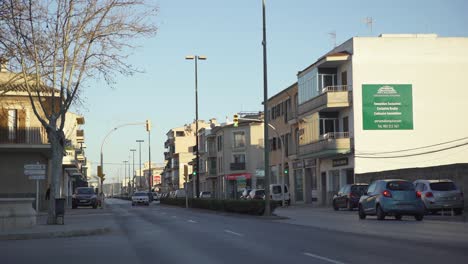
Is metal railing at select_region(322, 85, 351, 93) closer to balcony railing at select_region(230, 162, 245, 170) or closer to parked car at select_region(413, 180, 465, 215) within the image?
parked car at select_region(413, 180, 465, 215)

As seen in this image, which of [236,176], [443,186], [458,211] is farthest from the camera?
[236,176]

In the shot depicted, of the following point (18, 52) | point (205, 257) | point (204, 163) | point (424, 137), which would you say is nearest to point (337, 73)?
point (424, 137)

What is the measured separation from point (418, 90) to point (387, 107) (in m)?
2.81

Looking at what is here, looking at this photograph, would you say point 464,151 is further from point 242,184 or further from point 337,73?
point 242,184

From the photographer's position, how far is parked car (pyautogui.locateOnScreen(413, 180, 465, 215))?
3186 centimetres

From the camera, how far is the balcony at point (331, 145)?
52.7 metres

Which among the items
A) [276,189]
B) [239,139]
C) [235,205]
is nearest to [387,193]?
[235,205]

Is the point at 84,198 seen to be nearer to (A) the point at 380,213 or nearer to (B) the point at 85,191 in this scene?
(B) the point at 85,191

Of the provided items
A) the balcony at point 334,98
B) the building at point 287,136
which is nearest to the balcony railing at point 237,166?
the building at point 287,136

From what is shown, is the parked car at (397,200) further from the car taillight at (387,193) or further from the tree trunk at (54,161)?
the tree trunk at (54,161)

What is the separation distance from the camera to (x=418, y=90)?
5219 cm

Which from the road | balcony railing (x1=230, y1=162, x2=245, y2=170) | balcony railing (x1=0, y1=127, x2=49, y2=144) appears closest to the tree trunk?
the road

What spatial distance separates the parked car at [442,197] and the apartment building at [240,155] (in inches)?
2403

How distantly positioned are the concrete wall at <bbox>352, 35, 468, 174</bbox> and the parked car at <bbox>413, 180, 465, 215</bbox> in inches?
762
